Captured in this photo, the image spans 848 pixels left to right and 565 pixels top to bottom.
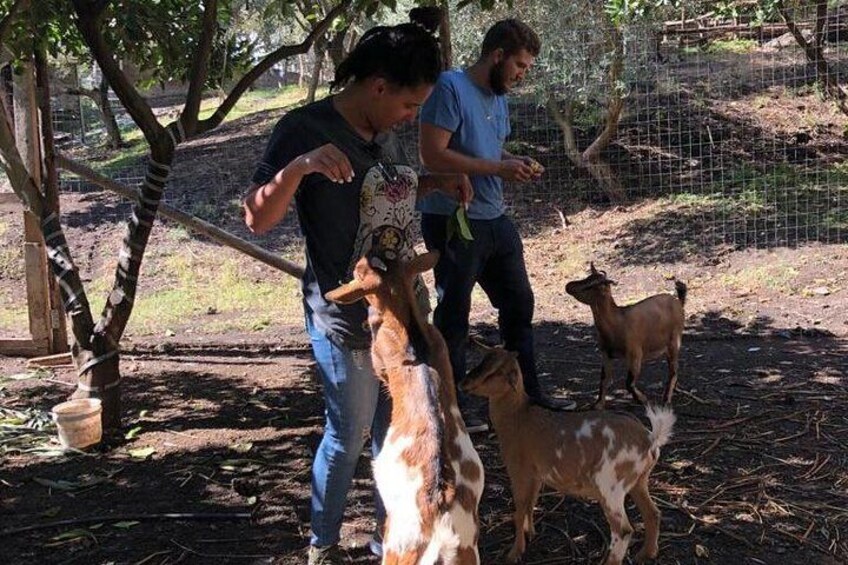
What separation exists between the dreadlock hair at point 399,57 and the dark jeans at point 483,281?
1.43m

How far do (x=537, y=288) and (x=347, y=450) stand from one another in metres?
6.18

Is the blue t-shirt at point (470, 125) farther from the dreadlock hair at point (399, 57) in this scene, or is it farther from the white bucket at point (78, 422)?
the white bucket at point (78, 422)

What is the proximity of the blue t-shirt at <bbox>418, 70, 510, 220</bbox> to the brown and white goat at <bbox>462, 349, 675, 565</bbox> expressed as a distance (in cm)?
103

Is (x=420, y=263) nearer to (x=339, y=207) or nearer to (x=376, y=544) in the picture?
(x=339, y=207)

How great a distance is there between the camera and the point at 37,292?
6141 millimetres

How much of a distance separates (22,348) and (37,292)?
45 cm

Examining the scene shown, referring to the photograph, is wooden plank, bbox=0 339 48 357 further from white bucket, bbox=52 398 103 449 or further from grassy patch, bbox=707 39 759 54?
grassy patch, bbox=707 39 759 54

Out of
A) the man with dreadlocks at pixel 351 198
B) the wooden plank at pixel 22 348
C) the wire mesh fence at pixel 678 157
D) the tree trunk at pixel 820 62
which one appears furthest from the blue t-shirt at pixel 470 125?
the tree trunk at pixel 820 62

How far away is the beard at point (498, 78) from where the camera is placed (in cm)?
397

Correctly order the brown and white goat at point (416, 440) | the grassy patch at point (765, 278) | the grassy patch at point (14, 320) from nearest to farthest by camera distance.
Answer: the brown and white goat at point (416, 440), the grassy patch at point (14, 320), the grassy patch at point (765, 278)

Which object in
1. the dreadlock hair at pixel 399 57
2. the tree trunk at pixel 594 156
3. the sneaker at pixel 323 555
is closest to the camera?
the dreadlock hair at pixel 399 57

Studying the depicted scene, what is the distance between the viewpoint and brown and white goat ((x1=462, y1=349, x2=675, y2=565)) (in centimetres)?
307

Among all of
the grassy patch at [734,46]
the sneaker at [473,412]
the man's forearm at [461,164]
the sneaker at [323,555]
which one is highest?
the grassy patch at [734,46]

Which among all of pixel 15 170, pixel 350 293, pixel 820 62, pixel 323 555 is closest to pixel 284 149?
pixel 350 293
